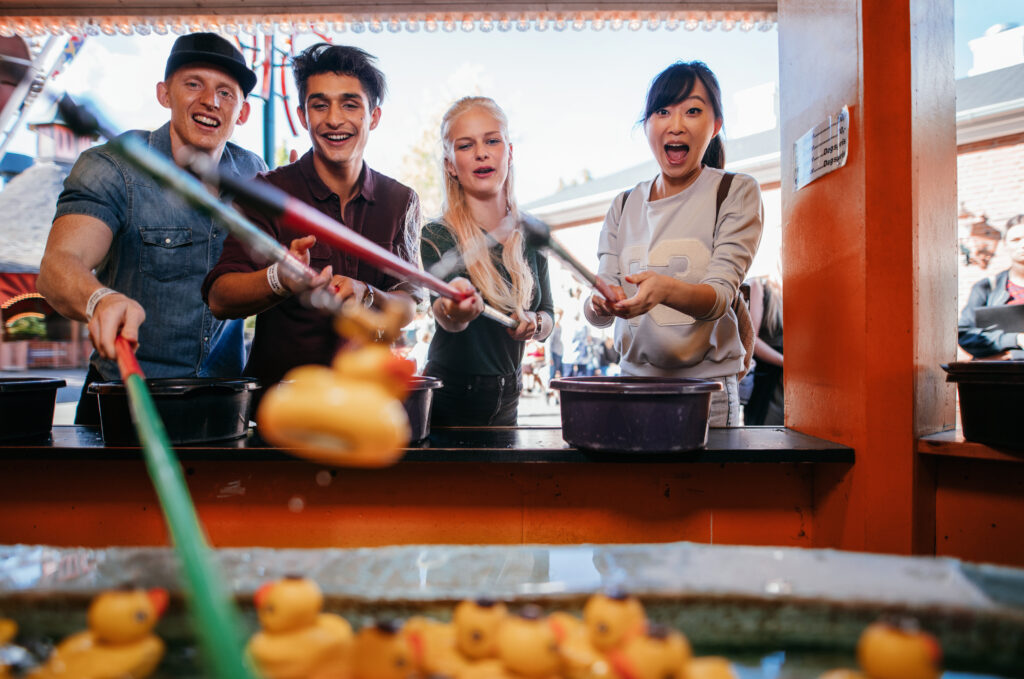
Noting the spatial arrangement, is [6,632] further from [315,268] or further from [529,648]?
[315,268]

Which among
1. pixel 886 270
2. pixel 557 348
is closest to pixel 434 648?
pixel 886 270

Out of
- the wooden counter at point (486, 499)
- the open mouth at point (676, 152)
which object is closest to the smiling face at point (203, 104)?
the wooden counter at point (486, 499)

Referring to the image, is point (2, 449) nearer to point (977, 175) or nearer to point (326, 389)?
point (326, 389)

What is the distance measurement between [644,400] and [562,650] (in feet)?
2.82

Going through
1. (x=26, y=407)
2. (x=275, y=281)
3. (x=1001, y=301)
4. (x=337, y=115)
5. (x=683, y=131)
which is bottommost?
(x=26, y=407)

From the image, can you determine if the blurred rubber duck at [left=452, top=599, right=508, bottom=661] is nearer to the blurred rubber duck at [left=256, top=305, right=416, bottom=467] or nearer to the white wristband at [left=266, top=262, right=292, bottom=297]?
the blurred rubber duck at [left=256, top=305, right=416, bottom=467]

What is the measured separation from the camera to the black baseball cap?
2471 mm

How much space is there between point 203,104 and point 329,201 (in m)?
0.66

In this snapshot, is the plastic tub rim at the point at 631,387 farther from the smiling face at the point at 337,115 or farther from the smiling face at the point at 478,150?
the smiling face at the point at 337,115

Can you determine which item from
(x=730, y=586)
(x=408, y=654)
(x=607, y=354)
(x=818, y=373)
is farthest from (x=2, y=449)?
(x=607, y=354)

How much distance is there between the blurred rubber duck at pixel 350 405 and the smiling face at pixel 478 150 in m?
1.87

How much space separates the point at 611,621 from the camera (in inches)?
38.4

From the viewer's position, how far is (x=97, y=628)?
37.9 inches

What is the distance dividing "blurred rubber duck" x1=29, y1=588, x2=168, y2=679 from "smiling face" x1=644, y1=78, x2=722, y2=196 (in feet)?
7.24
